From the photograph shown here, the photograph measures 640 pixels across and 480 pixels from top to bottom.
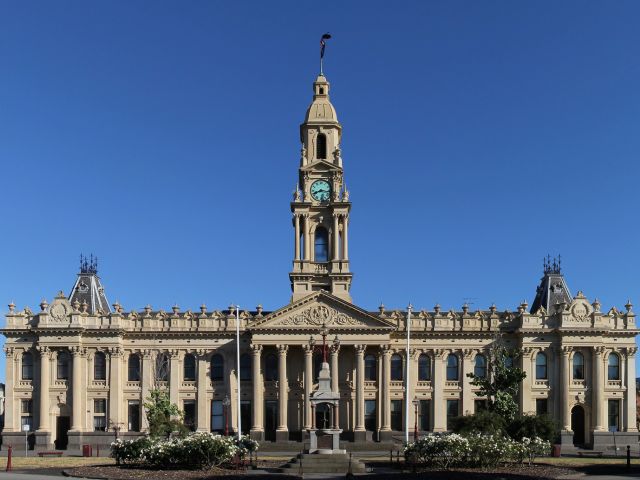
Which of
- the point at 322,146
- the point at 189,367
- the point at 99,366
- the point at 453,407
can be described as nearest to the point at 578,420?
the point at 453,407

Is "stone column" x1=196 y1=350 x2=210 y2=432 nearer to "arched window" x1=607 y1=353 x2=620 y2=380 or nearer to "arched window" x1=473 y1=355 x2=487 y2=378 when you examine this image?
"arched window" x1=473 y1=355 x2=487 y2=378

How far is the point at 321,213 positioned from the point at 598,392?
99.3 ft

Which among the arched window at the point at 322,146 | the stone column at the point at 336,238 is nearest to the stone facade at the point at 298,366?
the stone column at the point at 336,238

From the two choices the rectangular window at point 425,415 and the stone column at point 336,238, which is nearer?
the rectangular window at point 425,415

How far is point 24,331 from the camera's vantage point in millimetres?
89000

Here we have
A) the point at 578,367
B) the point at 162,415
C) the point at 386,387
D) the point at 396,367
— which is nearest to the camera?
the point at 162,415

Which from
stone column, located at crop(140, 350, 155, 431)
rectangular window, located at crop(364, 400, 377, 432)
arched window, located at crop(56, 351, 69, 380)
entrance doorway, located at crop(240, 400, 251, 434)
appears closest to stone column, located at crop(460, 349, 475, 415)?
rectangular window, located at crop(364, 400, 377, 432)

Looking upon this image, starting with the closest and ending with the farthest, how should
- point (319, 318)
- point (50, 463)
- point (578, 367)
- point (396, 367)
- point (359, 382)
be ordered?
1. point (50, 463)
2. point (359, 382)
3. point (319, 318)
4. point (578, 367)
5. point (396, 367)

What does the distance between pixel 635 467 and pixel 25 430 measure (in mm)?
51707

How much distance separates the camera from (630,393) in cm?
8762

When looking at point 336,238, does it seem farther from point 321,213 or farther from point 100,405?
point 100,405

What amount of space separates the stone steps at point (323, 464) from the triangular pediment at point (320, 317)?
1127 inches

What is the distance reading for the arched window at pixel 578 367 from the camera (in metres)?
87.9

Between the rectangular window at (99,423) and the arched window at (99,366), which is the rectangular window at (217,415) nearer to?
the rectangular window at (99,423)
